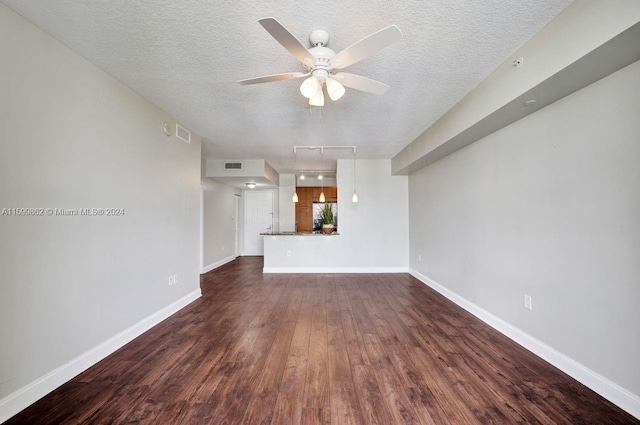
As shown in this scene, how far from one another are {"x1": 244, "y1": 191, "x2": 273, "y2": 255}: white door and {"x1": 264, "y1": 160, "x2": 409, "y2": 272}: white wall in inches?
115

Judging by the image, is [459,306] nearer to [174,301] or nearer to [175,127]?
[174,301]

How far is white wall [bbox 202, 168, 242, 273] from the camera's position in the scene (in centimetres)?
588

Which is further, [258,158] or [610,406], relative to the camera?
[258,158]

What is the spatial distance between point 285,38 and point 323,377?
92.6 inches

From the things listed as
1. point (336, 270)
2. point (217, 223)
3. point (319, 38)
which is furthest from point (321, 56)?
point (217, 223)

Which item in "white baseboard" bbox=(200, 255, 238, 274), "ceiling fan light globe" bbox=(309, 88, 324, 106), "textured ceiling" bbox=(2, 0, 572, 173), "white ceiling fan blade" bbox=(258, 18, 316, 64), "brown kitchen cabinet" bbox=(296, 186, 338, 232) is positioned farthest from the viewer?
"brown kitchen cabinet" bbox=(296, 186, 338, 232)

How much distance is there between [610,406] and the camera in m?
1.68

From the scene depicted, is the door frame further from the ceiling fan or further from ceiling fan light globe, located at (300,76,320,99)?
ceiling fan light globe, located at (300,76,320,99)

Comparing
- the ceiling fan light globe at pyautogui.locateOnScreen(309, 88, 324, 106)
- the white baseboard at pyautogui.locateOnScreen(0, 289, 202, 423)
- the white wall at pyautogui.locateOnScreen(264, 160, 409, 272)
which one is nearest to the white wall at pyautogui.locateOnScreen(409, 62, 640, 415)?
the ceiling fan light globe at pyautogui.locateOnScreen(309, 88, 324, 106)

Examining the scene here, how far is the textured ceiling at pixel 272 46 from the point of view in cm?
162

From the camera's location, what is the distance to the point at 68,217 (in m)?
2.01

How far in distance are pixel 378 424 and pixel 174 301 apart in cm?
289

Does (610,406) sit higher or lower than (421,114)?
lower

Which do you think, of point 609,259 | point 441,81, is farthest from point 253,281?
point 609,259
